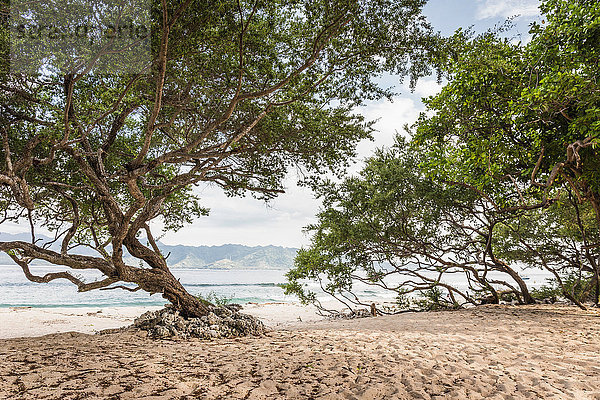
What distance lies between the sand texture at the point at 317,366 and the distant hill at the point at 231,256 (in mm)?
116460

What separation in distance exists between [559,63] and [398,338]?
6192mm

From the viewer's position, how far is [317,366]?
4.15 m

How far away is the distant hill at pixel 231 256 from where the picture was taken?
125m

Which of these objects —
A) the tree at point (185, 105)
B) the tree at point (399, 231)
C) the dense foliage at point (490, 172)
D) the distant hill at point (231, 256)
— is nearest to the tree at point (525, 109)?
the dense foliage at point (490, 172)

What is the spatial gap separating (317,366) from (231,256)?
146 meters

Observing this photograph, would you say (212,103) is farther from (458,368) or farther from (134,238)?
(458,368)

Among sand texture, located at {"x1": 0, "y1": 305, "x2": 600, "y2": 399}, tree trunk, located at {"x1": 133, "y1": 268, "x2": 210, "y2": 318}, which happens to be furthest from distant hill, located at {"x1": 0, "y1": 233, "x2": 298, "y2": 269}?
sand texture, located at {"x1": 0, "y1": 305, "x2": 600, "y2": 399}

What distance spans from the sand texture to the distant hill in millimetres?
116460

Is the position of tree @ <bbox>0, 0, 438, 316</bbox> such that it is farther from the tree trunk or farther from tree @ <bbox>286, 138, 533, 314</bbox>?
tree @ <bbox>286, 138, 533, 314</bbox>

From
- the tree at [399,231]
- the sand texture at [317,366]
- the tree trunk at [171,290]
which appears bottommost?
the sand texture at [317,366]

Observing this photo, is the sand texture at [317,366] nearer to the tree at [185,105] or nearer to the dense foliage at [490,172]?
the tree at [185,105]

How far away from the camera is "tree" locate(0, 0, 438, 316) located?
4.98 metres

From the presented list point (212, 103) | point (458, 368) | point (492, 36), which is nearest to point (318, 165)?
point (212, 103)

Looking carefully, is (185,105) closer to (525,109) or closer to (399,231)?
(525,109)
